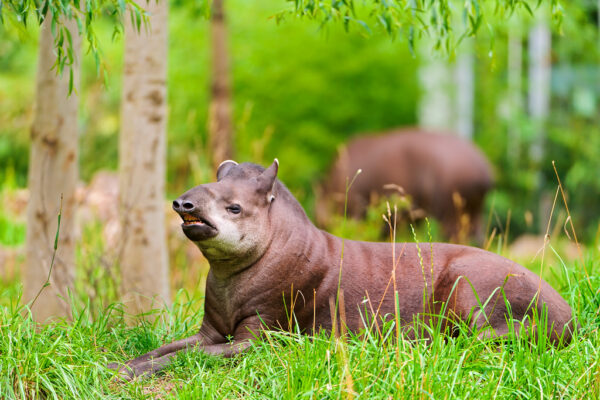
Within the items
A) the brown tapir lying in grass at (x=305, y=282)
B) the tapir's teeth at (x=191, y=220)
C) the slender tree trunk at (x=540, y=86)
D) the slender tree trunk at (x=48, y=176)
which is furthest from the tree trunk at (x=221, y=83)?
the slender tree trunk at (x=540, y=86)

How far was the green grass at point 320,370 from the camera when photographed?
154 inches

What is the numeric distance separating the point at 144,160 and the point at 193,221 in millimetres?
2309

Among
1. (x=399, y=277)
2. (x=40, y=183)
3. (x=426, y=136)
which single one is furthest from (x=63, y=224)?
(x=426, y=136)

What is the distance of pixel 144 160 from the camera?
21.0 feet

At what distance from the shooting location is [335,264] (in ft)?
15.1

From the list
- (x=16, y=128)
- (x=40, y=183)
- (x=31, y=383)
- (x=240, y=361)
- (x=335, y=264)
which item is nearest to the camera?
(x=31, y=383)

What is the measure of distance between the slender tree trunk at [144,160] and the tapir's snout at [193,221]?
2.18 metres

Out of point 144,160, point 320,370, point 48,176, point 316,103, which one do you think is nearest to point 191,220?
point 320,370

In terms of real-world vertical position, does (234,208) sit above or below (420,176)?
above

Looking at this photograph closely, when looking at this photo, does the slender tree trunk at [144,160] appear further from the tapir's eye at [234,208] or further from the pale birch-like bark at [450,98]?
the pale birch-like bark at [450,98]

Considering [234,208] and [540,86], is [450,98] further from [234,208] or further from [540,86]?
[234,208]

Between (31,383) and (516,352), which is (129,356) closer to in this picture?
(31,383)

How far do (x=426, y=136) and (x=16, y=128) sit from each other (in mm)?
6607

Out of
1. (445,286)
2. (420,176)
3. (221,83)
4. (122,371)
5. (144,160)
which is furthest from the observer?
(420,176)
